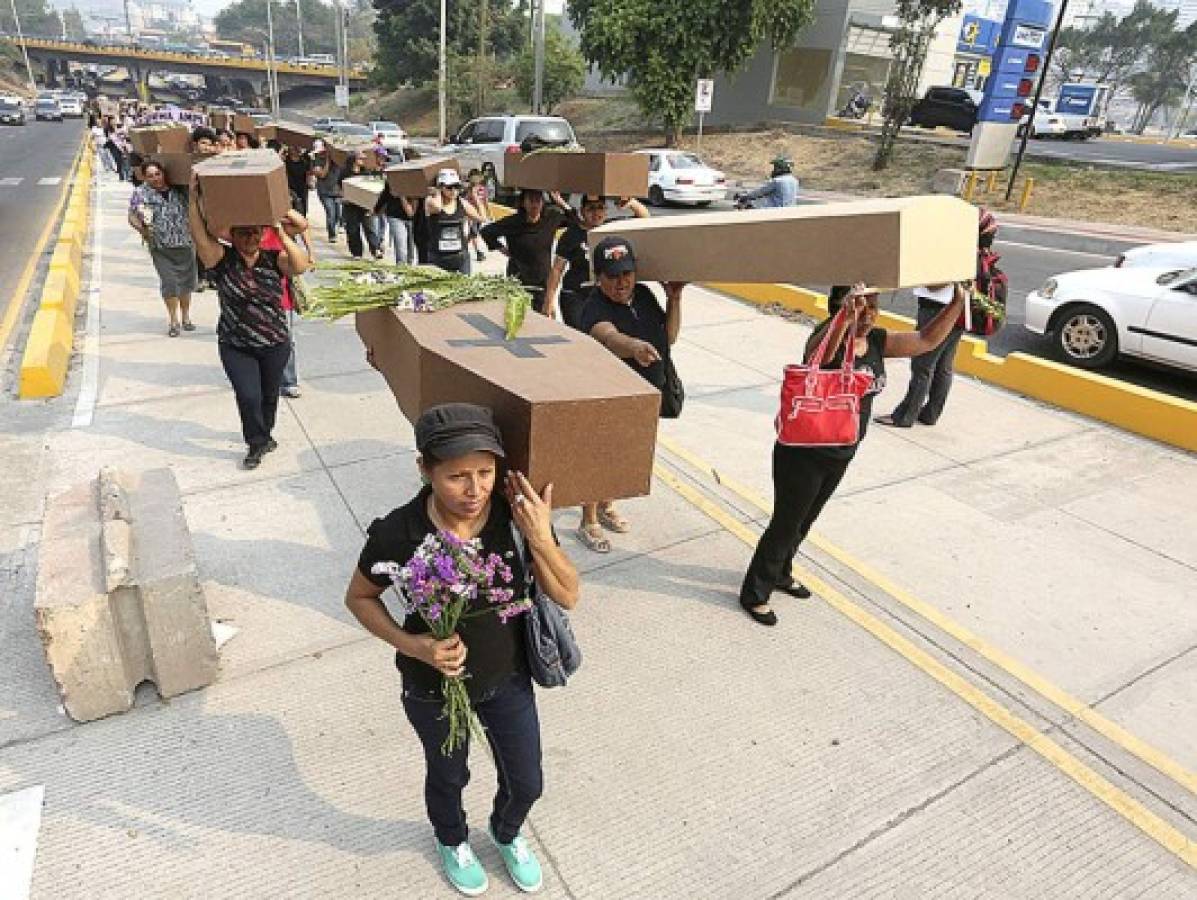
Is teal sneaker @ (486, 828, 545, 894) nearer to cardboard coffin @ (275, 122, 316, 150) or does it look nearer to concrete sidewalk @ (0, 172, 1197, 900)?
concrete sidewalk @ (0, 172, 1197, 900)

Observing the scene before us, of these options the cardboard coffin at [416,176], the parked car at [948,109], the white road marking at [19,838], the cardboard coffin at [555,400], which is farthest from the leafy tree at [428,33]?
the white road marking at [19,838]

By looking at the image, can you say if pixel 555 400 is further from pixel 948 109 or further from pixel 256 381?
pixel 948 109

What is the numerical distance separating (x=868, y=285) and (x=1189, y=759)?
7.36 ft

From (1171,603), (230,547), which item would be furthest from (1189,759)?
(230,547)

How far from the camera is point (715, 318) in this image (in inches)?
358

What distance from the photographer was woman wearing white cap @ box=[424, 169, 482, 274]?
23.1ft

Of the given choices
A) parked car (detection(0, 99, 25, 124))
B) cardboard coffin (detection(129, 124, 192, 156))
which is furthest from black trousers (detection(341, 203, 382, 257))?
parked car (detection(0, 99, 25, 124))

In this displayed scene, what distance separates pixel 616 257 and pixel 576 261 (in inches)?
72.1

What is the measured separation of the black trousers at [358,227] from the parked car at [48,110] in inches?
2003

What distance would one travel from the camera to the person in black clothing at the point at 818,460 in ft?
10.6

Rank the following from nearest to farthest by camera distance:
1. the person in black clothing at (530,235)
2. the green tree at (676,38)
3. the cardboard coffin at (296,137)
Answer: the person in black clothing at (530,235)
the cardboard coffin at (296,137)
the green tree at (676,38)

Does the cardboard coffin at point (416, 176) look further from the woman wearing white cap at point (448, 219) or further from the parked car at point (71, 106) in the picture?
the parked car at point (71, 106)

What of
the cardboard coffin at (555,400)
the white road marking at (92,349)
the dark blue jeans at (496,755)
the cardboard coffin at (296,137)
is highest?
the cardboard coffin at (555,400)

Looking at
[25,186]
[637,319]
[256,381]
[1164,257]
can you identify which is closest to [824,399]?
[637,319]
